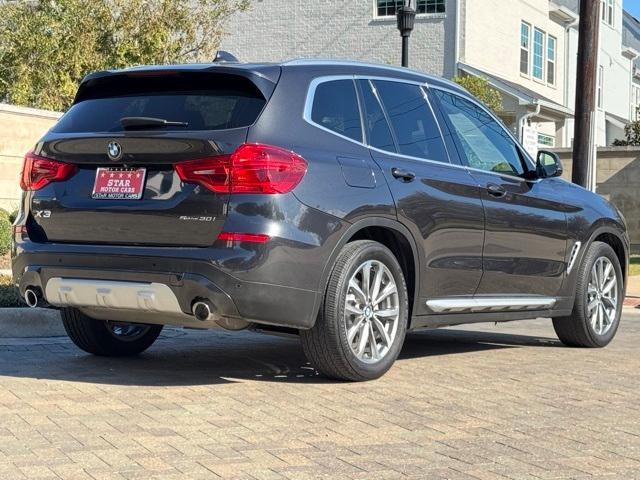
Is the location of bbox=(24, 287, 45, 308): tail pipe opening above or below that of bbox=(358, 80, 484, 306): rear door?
below

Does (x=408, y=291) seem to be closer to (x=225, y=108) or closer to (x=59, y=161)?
(x=225, y=108)

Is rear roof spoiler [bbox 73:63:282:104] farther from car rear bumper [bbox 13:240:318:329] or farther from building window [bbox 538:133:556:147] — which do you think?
building window [bbox 538:133:556:147]

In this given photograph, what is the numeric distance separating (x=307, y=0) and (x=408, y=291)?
24055mm

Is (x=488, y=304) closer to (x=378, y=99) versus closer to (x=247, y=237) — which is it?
(x=378, y=99)

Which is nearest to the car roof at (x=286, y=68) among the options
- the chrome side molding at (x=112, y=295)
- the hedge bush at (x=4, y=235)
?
the chrome side molding at (x=112, y=295)

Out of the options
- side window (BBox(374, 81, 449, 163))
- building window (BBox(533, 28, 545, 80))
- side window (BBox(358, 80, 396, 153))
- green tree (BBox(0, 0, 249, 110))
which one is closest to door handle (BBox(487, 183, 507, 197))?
side window (BBox(374, 81, 449, 163))

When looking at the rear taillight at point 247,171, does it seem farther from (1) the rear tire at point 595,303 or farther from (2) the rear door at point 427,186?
(1) the rear tire at point 595,303

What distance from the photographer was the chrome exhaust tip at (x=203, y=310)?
6328mm

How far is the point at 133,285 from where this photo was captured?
646 centimetres

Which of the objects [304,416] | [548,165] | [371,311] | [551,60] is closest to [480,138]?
[548,165]

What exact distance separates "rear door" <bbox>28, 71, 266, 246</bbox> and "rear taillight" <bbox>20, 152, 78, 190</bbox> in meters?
0.04

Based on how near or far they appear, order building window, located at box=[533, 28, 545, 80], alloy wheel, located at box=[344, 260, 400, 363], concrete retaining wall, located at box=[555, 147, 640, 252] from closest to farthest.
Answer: alloy wheel, located at box=[344, 260, 400, 363]
concrete retaining wall, located at box=[555, 147, 640, 252]
building window, located at box=[533, 28, 545, 80]

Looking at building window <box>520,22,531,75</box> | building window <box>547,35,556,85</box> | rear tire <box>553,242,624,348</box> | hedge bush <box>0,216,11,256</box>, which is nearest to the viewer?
rear tire <box>553,242,624,348</box>

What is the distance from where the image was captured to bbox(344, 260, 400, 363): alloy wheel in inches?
271
